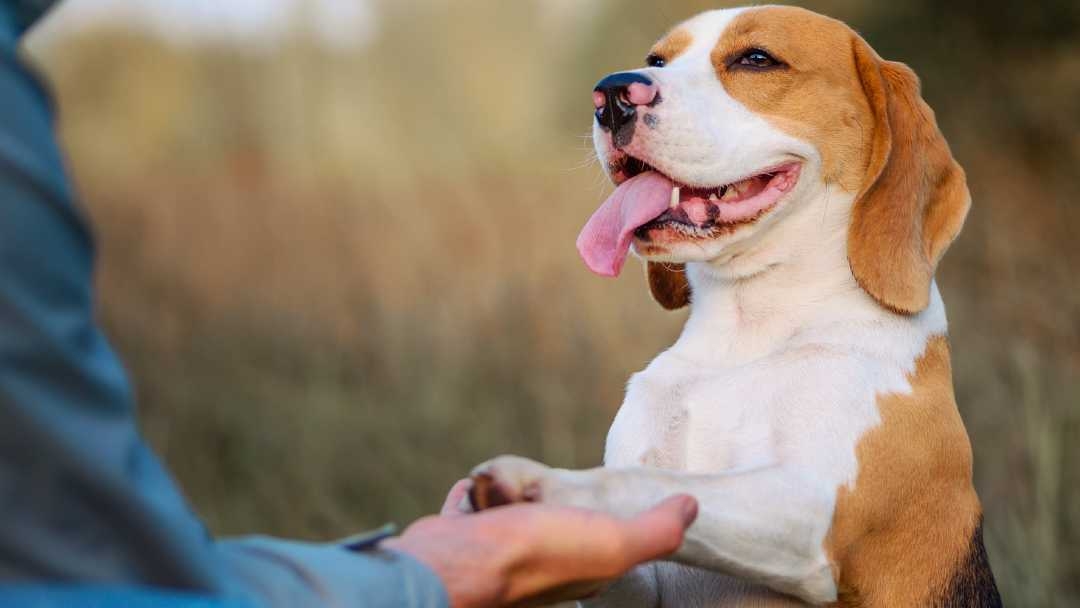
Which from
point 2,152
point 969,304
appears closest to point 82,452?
point 2,152

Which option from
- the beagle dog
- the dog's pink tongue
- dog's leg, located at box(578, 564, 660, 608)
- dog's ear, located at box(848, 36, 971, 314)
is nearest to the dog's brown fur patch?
the beagle dog

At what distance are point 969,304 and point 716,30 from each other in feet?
14.4

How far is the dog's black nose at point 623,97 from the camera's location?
3.08m

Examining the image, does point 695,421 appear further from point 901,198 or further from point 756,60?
point 756,60

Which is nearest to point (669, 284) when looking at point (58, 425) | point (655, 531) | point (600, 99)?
point (600, 99)

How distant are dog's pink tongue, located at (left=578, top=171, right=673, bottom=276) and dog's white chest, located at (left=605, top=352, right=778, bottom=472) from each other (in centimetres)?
29

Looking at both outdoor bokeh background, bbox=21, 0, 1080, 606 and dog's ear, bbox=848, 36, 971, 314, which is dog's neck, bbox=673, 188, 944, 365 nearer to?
dog's ear, bbox=848, 36, 971, 314

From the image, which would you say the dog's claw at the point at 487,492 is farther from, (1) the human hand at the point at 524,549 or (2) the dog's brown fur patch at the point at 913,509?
(2) the dog's brown fur patch at the point at 913,509

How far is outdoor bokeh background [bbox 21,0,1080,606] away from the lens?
6.67 metres

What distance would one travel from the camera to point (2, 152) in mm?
1392

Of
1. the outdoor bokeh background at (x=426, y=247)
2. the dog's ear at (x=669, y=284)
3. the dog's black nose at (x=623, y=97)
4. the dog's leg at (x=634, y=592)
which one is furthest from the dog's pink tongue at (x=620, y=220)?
the outdoor bokeh background at (x=426, y=247)

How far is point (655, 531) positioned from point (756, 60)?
158cm

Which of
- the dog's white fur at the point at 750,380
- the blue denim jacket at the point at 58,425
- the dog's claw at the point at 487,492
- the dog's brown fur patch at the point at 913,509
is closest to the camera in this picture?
the blue denim jacket at the point at 58,425

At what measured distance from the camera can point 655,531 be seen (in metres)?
2.04
